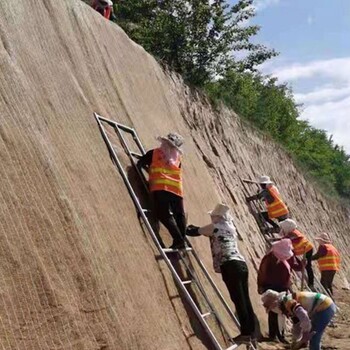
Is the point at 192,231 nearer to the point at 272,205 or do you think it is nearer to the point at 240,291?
the point at 240,291

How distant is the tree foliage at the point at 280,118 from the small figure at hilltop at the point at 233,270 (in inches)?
427

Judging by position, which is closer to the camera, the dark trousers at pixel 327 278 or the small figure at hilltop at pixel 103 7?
the small figure at hilltop at pixel 103 7

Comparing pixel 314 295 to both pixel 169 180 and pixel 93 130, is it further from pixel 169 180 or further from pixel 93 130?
pixel 93 130

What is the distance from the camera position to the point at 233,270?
7.86 metres

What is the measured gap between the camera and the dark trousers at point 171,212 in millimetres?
8078

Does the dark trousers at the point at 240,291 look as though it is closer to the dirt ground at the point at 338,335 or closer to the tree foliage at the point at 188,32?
the dirt ground at the point at 338,335

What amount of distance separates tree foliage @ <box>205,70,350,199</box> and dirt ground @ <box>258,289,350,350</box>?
6889mm

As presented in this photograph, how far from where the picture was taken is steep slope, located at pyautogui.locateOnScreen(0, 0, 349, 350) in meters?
5.54

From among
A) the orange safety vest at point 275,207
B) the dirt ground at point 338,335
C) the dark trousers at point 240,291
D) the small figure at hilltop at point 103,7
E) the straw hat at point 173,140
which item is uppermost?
the small figure at hilltop at point 103,7

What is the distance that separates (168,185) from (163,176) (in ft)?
0.42

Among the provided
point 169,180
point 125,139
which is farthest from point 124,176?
point 125,139

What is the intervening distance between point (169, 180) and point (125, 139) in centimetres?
110

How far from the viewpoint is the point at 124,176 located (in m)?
8.02

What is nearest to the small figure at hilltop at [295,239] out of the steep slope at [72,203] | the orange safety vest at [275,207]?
the orange safety vest at [275,207]
